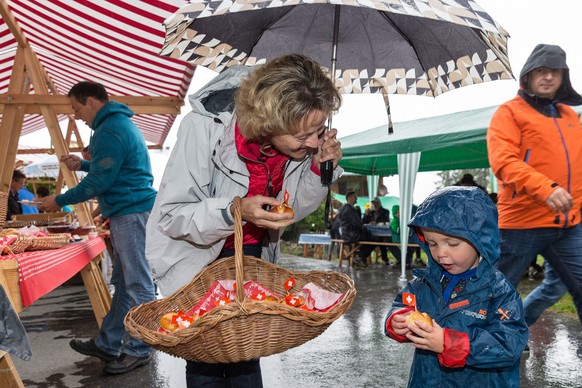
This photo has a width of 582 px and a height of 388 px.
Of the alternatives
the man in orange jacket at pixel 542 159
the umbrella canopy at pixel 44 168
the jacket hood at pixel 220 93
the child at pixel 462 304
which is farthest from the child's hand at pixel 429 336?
the umbrella canopy at pixel 44 168

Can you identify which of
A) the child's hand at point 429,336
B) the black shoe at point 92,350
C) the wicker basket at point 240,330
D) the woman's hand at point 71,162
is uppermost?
the woman's hand at point 71,162

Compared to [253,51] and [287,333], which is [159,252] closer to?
[287,333]

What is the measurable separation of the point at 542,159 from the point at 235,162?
7.91 feet

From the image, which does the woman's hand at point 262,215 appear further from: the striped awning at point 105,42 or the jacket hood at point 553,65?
the striped awning at point 105,42

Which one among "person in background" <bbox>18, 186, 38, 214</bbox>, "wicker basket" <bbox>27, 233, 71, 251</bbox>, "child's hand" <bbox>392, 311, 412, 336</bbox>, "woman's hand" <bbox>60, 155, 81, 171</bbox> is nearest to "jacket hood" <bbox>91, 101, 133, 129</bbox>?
"wicker basket" <bbox>27, 233, 71, 251</bbox>

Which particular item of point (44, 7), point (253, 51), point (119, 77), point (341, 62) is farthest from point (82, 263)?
Result: point (119, 77)

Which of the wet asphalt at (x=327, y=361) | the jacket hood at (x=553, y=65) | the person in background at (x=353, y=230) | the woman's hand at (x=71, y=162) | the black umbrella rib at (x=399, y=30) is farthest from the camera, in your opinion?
the person in background at (x=353, y=230)

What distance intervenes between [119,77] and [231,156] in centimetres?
690

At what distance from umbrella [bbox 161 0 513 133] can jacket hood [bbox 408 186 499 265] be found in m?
0.89

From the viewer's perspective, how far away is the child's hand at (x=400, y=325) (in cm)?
193

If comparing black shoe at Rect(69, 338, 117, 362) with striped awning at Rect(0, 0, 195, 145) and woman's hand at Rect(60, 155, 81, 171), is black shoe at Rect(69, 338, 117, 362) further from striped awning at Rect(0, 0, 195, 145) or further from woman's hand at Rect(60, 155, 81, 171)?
striped awning at Rect(0, 0, 195, 145)

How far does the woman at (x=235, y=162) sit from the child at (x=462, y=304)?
535 mm

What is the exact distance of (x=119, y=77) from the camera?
27.5ft

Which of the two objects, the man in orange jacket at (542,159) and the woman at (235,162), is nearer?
the woman at (235,162)
